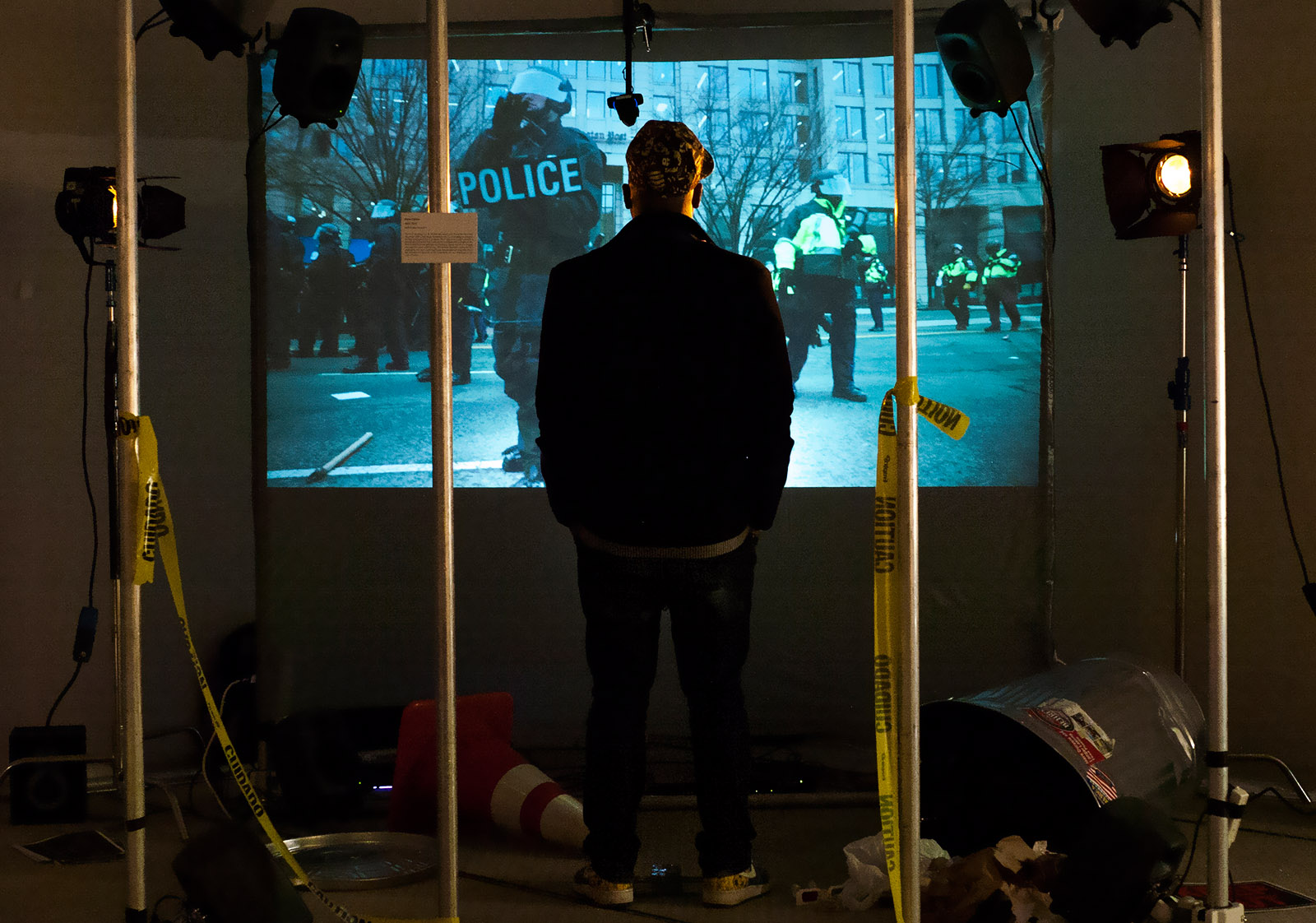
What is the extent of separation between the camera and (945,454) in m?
3.43

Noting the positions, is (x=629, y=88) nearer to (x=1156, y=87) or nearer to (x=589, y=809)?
(x=1156, y=87)

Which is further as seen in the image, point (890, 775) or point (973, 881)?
point (973, 881)

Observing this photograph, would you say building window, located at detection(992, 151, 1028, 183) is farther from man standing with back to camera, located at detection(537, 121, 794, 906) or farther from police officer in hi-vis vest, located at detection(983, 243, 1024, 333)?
man standing with back to camera, located at detection(537, 121, 794, 906)

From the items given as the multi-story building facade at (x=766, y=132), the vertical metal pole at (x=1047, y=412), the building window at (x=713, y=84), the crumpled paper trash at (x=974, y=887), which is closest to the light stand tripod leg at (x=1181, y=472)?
the vertical metal pole at (x=1047, y=412)

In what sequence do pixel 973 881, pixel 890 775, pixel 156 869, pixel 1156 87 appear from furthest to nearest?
pixel 1156 87, pixel 156 869, pixel 973 881, pixel 890 775

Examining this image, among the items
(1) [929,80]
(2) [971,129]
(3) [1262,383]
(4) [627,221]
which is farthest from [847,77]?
(3) [1262,383]

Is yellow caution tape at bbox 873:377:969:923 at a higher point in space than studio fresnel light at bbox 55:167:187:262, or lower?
lower

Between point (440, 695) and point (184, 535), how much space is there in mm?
2110

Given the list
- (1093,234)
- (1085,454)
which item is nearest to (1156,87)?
(1093,234)

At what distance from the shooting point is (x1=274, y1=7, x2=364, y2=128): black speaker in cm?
275

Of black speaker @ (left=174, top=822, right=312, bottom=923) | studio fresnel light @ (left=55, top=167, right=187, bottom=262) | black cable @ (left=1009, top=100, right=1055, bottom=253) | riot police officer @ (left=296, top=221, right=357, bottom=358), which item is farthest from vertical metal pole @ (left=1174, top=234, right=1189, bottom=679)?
studio fresnel light @ (left=55, top=167, right=187, bottom=262)

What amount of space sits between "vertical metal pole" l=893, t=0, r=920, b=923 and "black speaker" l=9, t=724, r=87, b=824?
2.48m

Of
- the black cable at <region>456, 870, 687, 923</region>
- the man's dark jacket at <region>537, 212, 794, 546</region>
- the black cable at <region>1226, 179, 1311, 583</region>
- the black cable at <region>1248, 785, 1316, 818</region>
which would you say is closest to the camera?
the man's dark jacket at <region>537, 212, 794, 546</region>

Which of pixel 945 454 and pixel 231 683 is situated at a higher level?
pixel 945 454
